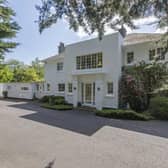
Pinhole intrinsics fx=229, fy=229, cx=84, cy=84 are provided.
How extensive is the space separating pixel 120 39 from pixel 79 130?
12.2 m

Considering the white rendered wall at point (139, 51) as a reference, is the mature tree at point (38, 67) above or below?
above

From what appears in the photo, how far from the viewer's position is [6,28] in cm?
2361

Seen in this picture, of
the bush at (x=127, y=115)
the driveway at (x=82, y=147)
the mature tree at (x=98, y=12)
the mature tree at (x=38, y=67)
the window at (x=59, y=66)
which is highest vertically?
the mature tree at (x=38, y=67)

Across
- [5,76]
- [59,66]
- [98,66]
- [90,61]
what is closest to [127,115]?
[98,66]

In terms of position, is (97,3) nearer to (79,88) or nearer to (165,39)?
(165,39)

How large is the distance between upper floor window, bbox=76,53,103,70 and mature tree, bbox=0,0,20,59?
317 inches

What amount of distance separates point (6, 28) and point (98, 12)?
2018 cm

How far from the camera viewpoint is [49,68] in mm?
29438

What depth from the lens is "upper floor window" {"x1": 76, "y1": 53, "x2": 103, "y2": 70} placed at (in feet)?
72.9

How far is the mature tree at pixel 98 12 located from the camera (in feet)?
17.5

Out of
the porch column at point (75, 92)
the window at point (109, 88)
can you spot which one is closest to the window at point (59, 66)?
the porch column at point (75, 92)

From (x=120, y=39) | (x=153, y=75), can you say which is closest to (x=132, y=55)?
(x=120, y=39)

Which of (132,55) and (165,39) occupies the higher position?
(132,55)

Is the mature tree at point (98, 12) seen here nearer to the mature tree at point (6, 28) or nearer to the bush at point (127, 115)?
the bush at point (127, 115)
